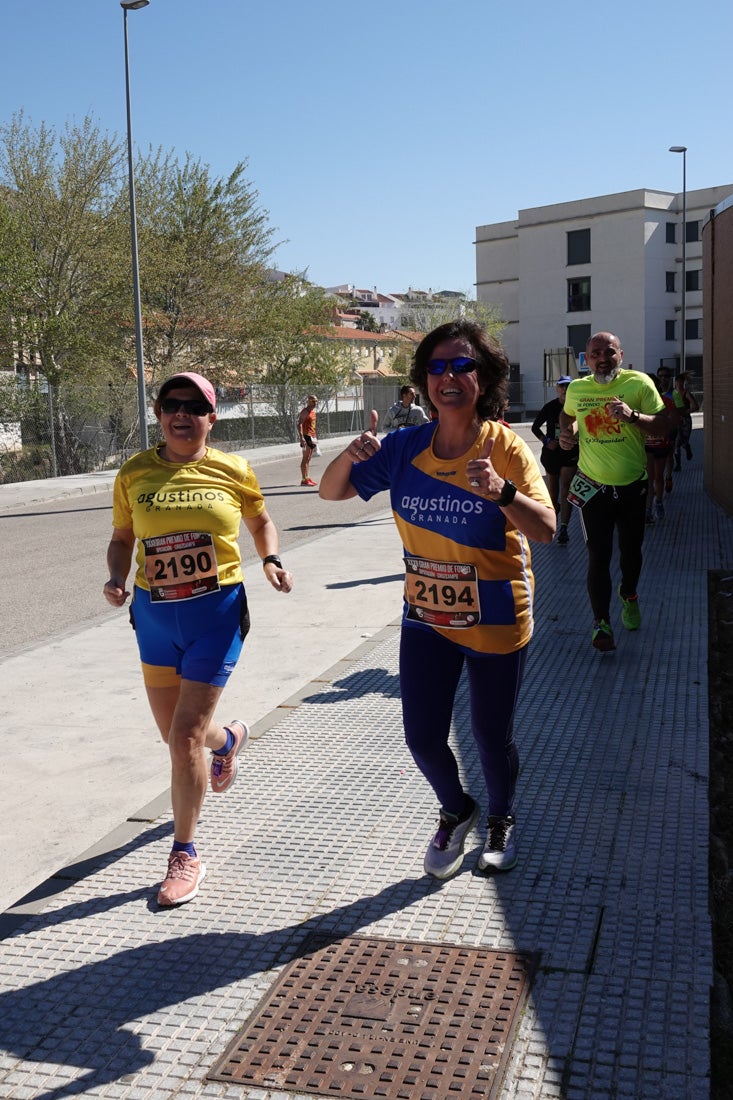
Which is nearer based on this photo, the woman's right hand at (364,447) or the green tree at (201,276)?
the woman's right hand at (364,447)

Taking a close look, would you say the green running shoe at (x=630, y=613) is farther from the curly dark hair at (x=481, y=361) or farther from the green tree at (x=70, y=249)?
the green tree at (x=70, y=249)

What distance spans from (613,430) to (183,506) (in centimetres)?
372

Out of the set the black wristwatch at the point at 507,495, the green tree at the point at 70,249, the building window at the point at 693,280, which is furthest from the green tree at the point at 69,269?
the building window at the point at 693,280

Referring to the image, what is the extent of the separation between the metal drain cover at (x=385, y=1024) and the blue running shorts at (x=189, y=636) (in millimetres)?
1022

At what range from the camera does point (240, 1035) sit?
300 cm

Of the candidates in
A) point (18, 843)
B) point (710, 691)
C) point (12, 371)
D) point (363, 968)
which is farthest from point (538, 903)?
point (12, 371)

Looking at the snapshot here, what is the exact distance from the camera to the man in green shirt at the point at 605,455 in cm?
684

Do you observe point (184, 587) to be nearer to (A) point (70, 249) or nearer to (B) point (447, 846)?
(B) point (447, 846)

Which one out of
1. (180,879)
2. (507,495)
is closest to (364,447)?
(507,495)

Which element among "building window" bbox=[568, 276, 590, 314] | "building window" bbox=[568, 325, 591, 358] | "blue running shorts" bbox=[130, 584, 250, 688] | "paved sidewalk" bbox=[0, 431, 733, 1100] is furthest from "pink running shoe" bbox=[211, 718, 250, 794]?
"building window" bbox=[568, 276, 590, 314]

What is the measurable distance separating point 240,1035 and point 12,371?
930 inches

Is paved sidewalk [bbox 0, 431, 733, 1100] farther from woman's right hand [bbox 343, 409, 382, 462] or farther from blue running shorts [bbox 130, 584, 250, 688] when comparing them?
woman's right hand [bbox 343, 409, 382, 462]

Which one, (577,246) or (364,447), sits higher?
(577,246)

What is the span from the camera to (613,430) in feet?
22.5
